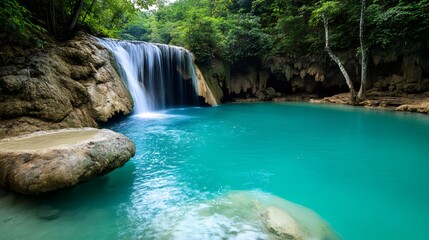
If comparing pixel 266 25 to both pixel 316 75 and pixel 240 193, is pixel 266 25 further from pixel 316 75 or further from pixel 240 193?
pixel 240 193

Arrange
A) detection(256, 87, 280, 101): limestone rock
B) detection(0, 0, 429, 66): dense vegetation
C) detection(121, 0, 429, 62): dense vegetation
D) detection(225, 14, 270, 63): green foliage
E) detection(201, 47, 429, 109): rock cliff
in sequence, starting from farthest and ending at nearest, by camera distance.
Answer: detection(256, 87, 280, 101): limestone rock
detection(225, 14, 270, 63): green foliage
detection(201, 47, 429, 109): rock cliff
detection(121, 0, 429, 62): dense vegetation
detection(0, 0, 429, 66): dense vegetation

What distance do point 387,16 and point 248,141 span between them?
12023mm

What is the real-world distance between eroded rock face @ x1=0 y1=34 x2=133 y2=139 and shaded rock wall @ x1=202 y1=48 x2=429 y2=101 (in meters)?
9.47

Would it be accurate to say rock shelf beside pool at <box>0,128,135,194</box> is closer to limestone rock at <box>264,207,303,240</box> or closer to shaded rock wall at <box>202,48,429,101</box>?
limestone rock at <box>264,207,303,240</box>

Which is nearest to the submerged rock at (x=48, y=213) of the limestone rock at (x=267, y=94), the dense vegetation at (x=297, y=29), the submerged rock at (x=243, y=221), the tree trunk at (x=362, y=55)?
the submerged rock at (x=243, y=221)

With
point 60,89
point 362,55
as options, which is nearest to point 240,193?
point 60,89

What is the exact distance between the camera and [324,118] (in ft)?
35.5

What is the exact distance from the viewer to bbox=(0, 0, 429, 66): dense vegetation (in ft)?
32.7

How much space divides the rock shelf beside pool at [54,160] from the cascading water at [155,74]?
666 cm

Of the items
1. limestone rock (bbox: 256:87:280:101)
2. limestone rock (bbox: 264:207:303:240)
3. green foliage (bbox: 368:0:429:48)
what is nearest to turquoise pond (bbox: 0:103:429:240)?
limestone rock (bbox: 264:207:303:240)

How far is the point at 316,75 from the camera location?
1773 cm

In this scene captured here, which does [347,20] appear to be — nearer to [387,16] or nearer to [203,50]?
[387,16]

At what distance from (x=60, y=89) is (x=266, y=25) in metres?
18.7

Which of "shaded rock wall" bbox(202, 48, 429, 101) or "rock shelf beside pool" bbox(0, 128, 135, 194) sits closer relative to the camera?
"rock shelf beside pool" bbox(0, 128, 135, 194)
